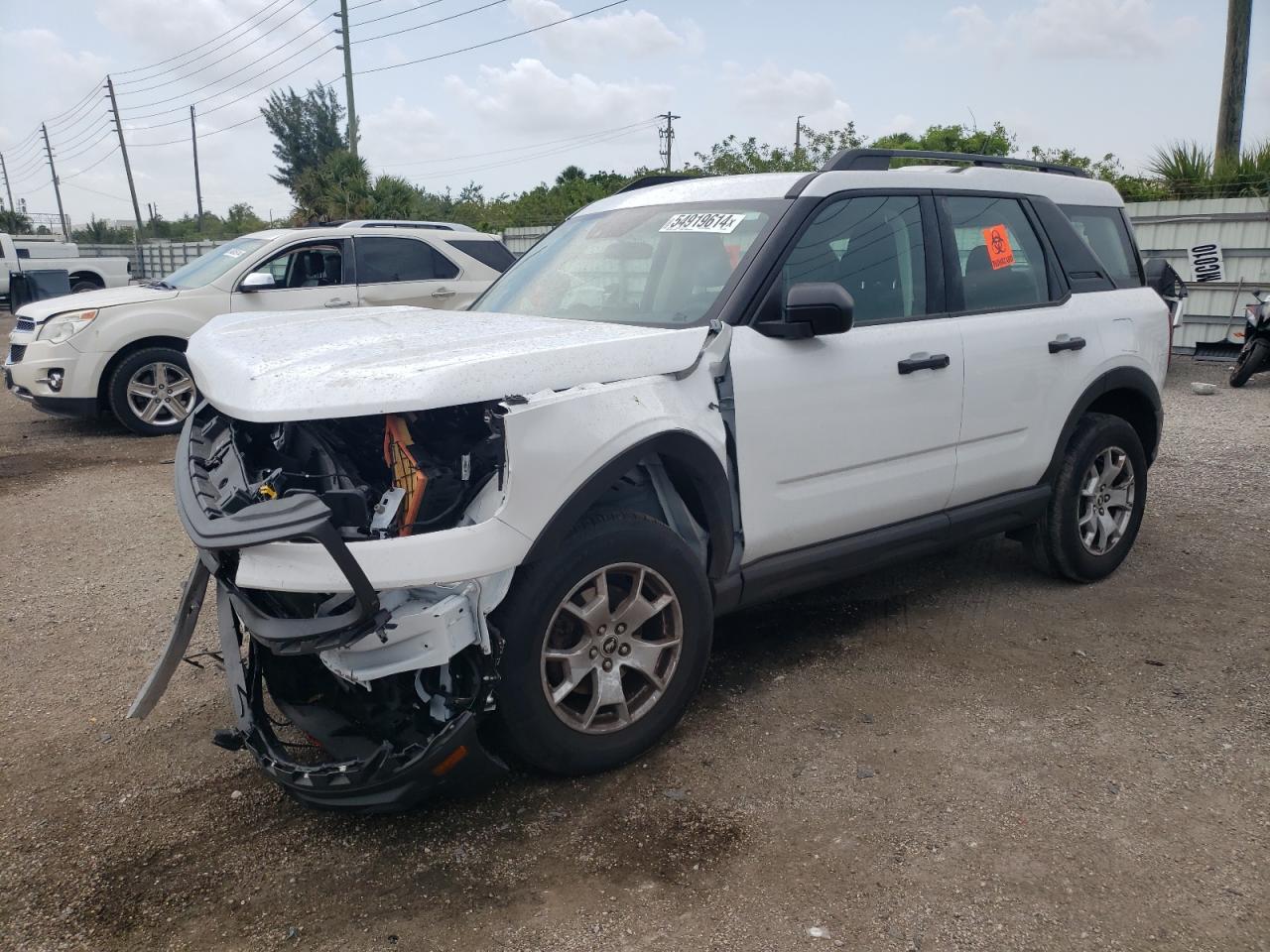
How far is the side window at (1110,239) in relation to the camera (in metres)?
4.78

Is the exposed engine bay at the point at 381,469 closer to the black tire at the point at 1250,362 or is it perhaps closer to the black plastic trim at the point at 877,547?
the black plastic trim at the point at 877,547

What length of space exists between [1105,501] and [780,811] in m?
2.79

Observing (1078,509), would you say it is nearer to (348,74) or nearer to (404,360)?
(404,360)

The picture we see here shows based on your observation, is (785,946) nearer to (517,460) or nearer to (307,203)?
(517,460)

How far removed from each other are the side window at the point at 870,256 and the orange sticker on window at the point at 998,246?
462mm

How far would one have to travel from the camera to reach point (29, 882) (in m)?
2.68

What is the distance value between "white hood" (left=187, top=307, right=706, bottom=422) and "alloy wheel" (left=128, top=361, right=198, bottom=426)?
590cm

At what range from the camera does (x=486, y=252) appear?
10.1 m

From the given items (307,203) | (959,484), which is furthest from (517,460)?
(307,203)

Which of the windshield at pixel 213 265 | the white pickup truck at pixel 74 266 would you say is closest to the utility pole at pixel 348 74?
the white pickup truck at pixel 74 266

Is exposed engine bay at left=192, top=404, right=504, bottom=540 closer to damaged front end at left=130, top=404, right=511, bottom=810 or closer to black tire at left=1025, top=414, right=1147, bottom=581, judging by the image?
damaged front end at left=130, top=404, right=511, bottom=810

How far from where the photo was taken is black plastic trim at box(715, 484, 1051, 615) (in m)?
3.51

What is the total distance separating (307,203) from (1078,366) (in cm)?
2502

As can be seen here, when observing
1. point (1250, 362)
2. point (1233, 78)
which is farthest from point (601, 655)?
point (1233, 78)
